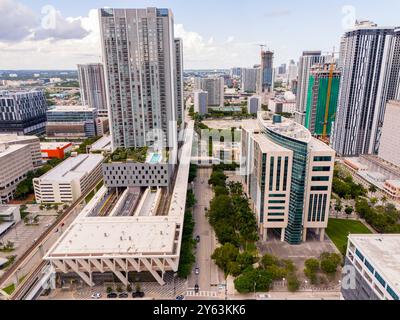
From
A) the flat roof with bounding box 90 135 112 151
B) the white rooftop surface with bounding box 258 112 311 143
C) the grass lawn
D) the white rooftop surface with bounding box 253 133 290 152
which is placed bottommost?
the grass lawn

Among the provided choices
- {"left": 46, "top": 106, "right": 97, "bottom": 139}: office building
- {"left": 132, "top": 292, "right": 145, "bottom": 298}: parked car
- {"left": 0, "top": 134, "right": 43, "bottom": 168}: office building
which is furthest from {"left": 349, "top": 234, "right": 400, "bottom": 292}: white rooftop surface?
{"left": 46, "top": 106, "right": 97, "bottom": 139}: office building

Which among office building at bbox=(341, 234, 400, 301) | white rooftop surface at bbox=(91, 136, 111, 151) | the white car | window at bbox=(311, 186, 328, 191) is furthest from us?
white rooftop surface at bbox=(91, 136, 111, 151)

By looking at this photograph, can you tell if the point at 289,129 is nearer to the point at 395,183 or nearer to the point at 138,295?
the point at 395,183

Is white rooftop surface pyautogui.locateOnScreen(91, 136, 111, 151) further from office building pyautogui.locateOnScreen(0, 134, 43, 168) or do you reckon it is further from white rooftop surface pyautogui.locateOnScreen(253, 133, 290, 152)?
white rooftop surface pyautogui.locateOnScreen(253, 133, 290, 152)

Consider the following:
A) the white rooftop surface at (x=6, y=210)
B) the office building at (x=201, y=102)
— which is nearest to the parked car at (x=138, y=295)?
the white rooftop surface at (x=6, y=210)

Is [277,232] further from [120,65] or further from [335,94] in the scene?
[335,94]
